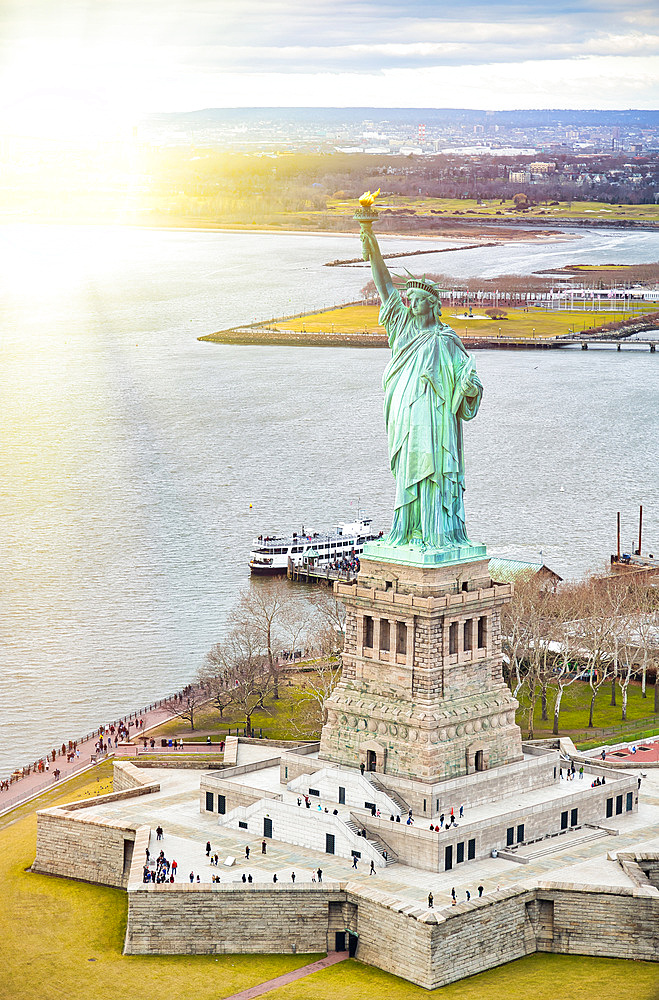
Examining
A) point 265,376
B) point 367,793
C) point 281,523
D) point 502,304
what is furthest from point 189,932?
point 502,304

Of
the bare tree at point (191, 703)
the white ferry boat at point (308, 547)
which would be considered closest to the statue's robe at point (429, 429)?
the bare tree at point (191, 703)

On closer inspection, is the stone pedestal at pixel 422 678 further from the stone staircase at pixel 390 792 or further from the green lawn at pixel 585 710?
the green lawn at pixel 585 710

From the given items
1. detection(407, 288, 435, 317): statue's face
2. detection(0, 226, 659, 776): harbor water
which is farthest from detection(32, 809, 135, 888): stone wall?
detection(407, 288, 435, 317): statue's face

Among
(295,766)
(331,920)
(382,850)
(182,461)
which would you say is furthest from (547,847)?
(182,461)

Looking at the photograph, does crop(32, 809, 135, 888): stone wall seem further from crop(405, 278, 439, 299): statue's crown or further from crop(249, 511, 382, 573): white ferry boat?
crop(249, 511, 382, 573): white ferry boat

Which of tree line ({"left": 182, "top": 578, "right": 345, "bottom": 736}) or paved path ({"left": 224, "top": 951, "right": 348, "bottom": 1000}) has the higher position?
tree line ({"left": 182, "top": 578, "right": 345, "bottom": 736})

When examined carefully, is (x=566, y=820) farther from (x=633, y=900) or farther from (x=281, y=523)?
(x=281, y=523)

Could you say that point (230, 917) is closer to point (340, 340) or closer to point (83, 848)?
point (83, 848)
